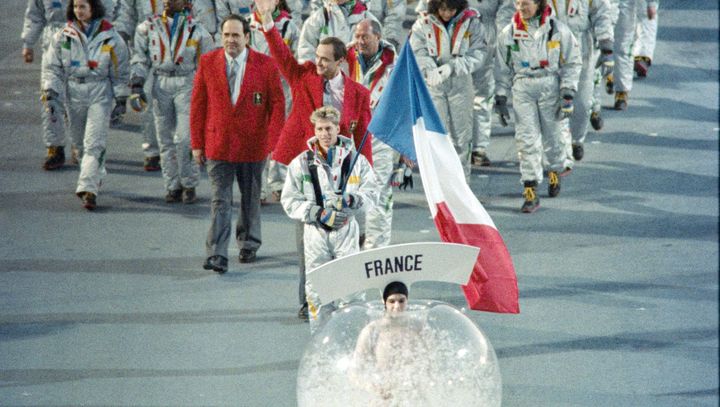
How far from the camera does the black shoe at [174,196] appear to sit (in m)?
13.8

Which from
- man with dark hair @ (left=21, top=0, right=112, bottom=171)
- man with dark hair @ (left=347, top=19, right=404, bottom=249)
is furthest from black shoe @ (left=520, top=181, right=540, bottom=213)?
man with dark hair @ (left=21, top=0, right=112, bottom=171)

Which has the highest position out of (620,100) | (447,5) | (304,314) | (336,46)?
(336,46)

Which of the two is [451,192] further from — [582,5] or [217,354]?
[582,5]

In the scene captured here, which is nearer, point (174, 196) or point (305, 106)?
point (305, 106)

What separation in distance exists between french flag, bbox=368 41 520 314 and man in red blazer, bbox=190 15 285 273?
86.0 inches

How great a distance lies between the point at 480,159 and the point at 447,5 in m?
2.67

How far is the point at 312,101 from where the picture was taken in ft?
34.9

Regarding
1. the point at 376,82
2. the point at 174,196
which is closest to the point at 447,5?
the point at 376,82

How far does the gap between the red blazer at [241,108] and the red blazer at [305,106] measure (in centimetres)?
60

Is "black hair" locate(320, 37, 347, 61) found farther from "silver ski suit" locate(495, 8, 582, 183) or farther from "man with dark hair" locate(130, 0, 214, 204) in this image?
"silver ski suit" locate(495, 8, 582, 183)

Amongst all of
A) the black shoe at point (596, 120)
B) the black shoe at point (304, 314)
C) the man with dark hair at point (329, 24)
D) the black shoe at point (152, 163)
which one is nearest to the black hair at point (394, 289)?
the black shoe at point (304, 314)

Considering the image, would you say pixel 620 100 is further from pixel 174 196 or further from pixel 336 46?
pixel 336 46

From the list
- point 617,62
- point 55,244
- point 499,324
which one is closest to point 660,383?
point 499,324

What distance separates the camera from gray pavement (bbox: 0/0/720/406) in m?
9.38
